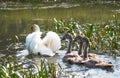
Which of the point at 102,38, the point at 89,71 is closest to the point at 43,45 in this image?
the point at 102,38

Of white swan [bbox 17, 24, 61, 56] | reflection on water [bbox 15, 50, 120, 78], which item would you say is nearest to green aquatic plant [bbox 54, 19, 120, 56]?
reflection on water [bbox 15, 50, 120, 78]

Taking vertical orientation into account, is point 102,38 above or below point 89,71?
above

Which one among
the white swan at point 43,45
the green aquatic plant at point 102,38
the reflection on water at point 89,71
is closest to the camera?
the reflection on water at point 89,71

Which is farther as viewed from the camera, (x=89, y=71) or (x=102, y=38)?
(x=102, y=38)

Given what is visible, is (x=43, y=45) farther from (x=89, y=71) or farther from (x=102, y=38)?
(x=89, y=71)

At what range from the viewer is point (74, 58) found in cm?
1253

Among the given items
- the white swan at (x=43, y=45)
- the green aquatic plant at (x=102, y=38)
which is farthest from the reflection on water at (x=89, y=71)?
the white swan at (x=43, y=45)

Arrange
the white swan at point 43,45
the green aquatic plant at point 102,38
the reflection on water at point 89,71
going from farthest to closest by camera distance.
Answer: the white swan at point 43,45 < the green aquatic plant at point 102,38 < the reflection on water at point 89,71

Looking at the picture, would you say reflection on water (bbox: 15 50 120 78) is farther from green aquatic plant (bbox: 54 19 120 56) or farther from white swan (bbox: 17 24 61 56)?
white swan (bbox: 17 24 61 56)

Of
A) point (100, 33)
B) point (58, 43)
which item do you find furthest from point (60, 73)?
point (100, 33)

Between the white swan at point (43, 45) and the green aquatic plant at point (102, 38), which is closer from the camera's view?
the green aquatic plant at point (102, 38)

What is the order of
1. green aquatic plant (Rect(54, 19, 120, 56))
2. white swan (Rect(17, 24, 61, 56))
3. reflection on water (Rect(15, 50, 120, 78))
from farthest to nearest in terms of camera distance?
1. white swan (Rect(17, 24, 61, 56))
2. green aquatic plant (Rect(54, 19, 120, 56))
3. reflection on water (Rect(15, 50, 120, 78))

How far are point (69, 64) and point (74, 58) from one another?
0.32m

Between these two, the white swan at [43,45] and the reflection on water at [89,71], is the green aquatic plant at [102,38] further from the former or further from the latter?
the white swan at [43,45]
